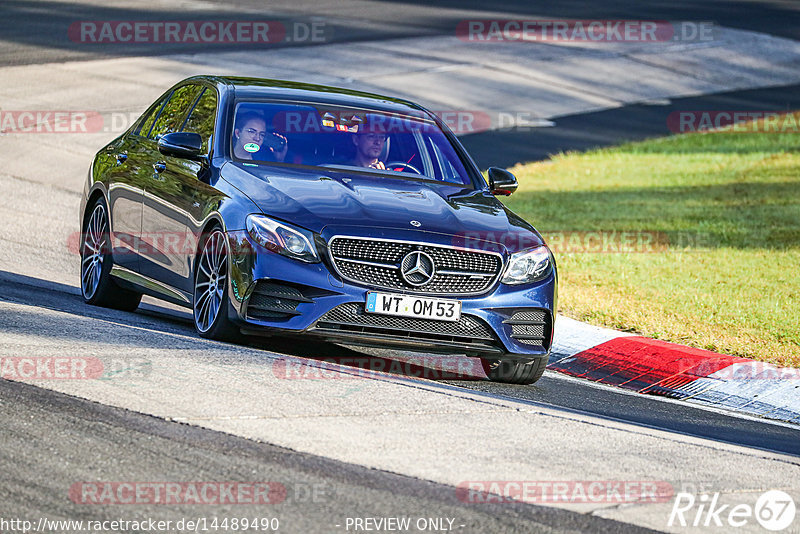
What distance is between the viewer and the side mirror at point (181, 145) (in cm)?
867

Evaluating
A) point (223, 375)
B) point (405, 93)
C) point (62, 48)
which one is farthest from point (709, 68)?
point (223, 375)

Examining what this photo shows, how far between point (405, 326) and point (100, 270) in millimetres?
3100

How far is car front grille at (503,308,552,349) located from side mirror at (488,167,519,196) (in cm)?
131

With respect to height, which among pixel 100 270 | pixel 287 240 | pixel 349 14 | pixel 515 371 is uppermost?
pixel 287 240

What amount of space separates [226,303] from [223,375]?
944 millimetres

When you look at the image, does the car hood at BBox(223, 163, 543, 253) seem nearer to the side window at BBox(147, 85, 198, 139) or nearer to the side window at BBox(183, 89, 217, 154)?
the side window at BBox(183, 89, 217, 154)

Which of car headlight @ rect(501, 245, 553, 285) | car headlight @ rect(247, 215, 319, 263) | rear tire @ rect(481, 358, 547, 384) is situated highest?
car headlight @ rect(247, 215, 319, 263)

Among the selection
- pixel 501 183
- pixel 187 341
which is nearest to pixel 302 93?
pixel 501 183

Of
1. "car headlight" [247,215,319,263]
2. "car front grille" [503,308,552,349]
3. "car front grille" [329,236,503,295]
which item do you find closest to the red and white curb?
"car front grille" [503,308,552,349]

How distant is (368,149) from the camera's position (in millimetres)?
9125

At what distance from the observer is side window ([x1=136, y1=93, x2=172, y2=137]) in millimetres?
10086

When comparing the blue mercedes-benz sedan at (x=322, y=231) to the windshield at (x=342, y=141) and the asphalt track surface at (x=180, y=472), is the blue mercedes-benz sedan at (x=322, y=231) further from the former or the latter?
the asphalt track surface at (x=180, y=472)

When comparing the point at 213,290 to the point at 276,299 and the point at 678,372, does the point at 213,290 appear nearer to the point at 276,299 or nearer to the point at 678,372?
the point at 276,299

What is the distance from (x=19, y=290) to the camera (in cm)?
988
